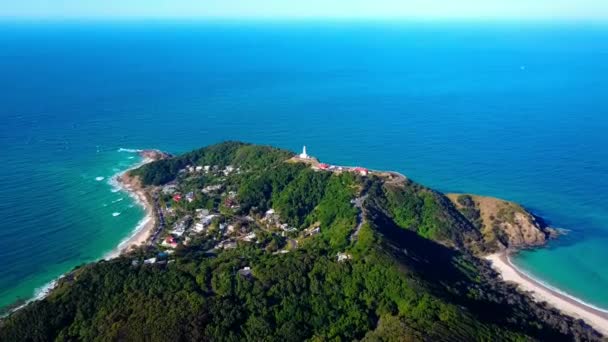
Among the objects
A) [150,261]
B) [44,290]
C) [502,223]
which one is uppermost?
[150,261]

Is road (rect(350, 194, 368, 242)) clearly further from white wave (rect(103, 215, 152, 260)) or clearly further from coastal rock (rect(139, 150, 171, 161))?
coastal rock (rect(139, 150, 171, 161))

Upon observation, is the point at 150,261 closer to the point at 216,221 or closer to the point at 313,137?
the point at 216,221

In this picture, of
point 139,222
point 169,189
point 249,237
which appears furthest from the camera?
point 169,189

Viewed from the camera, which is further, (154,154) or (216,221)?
(154,154)

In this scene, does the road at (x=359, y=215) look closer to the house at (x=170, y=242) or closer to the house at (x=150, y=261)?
the house at (x=150, y=261)

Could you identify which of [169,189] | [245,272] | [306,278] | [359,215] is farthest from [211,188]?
[306,278]

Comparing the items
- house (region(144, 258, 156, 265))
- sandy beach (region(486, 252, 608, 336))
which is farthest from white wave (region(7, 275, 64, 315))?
sandy beach (region(486, 252, 608, 336))
